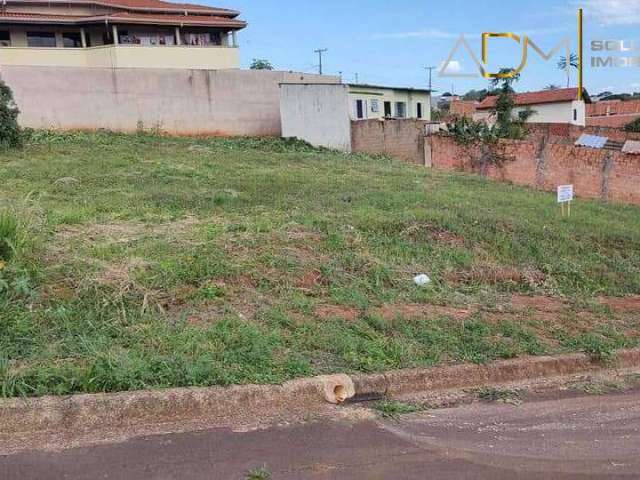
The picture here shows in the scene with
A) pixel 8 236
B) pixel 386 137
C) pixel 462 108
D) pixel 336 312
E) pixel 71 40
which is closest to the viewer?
pixel 8 236

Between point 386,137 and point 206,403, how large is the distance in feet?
61.1

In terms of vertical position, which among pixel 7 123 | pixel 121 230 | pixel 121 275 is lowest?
pixel 121 275

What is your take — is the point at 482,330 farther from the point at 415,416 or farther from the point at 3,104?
the point at 3,104

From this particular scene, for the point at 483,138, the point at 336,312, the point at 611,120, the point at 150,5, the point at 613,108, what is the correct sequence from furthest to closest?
the point at 613,108
the point at 611,120
the point at 150,5
the point at 483,138
the point at 336,312

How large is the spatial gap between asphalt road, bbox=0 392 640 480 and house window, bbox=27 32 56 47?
3120cm

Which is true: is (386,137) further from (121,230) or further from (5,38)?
(5,38)

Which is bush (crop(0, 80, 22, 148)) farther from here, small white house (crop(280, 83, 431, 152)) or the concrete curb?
the concrete curb

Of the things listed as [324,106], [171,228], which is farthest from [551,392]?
[324,106]

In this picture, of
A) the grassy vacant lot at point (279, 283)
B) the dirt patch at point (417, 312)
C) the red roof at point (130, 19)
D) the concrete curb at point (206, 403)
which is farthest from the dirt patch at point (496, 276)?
the red roof at point (130, 19)

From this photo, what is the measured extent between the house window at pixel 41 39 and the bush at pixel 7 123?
1846cm

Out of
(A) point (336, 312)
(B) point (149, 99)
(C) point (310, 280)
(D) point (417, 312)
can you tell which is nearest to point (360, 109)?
(B) point (149, 99)

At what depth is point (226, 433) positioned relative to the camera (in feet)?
10.2

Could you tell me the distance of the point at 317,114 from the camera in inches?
794

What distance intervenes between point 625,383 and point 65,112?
717 inches
